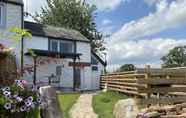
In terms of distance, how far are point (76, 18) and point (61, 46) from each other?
18.8m

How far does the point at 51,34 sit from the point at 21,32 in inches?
1024

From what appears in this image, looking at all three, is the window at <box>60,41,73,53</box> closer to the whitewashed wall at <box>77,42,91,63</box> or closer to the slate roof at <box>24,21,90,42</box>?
the slate roof at <box>24,21,90,42</box>

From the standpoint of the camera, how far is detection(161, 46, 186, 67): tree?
33.2 m

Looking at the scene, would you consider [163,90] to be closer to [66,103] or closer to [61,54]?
[66,103]

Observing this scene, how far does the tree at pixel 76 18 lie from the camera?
4941cm

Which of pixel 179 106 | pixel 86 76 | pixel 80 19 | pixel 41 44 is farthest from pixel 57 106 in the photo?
pixel 80 19

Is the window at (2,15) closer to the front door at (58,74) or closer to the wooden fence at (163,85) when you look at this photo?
the front door at (58,74)

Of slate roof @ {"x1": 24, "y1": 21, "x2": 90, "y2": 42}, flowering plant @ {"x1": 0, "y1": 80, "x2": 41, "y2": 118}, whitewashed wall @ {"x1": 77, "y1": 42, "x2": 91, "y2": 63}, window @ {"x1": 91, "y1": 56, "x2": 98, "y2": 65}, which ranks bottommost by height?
flowering plant @ {"x1": 0, "y1": 80, "x2": 41, "y2": 118}

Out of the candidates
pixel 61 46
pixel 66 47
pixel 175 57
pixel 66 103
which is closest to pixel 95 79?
pixel 66 47

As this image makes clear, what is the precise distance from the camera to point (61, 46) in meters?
31.1

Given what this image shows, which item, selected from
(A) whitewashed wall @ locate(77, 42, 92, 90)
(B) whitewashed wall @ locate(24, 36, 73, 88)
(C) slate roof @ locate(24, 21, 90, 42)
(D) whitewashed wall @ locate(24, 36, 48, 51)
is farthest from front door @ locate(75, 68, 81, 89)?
(D) whitewashed wall @ locate(24, 36, 48, 51)

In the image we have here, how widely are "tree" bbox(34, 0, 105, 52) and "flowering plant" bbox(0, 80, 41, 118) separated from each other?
44.4 meters

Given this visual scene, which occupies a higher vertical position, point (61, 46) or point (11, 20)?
point (11, 20)

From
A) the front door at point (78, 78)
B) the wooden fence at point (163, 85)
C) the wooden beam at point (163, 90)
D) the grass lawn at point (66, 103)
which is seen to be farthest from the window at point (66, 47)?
the wooden beam at point (163, 90)
